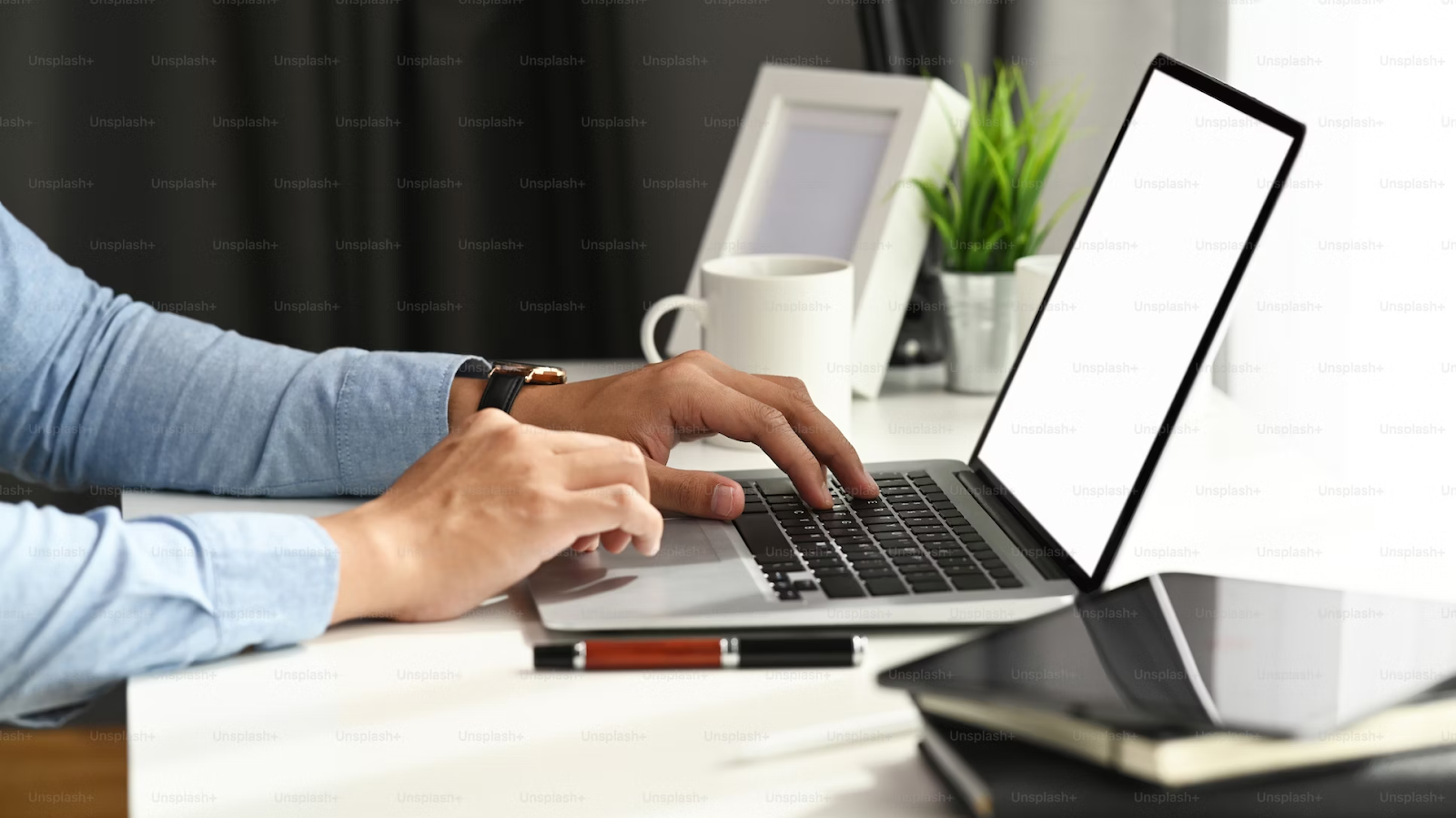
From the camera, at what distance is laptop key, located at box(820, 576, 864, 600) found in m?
0.73

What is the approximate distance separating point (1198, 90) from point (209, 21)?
156cm

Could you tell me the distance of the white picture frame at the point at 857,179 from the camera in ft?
4.18

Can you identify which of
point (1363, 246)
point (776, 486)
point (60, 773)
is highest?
point (1363, 246)

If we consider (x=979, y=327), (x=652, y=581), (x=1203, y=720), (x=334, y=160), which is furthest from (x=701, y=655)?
(x=334, y=160)

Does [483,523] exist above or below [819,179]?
below

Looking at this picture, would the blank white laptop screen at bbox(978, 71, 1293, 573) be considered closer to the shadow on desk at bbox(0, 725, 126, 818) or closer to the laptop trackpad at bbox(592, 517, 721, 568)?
the laptop trackpad at bbox(592, 517, 721, 568)

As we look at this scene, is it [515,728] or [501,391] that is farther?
[501,391]

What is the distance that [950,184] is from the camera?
1.29 metres

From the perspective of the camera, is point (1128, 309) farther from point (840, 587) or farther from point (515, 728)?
point (515, 728)

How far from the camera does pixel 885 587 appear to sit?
0.73m

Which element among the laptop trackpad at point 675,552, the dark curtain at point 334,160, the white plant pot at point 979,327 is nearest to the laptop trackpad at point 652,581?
the laptop trackpad at point 675,552

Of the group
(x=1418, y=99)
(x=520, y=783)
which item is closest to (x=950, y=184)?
(x=1418, y=99)

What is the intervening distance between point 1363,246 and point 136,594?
1067 mm

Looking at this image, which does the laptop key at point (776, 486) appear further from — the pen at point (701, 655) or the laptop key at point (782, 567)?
the pen at point (701, 655)
